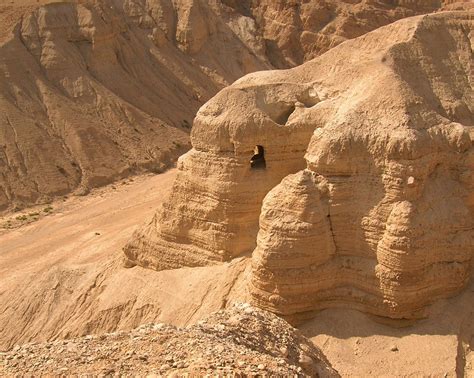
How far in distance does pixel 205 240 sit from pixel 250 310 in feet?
21.4

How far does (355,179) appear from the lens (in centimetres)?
1670

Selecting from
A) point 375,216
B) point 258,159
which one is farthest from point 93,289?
point 375,216

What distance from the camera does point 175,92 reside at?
4797cm

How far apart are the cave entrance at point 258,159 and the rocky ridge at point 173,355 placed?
724 centimetres

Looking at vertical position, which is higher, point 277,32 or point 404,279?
point 277,32

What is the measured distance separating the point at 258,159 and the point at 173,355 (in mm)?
9793

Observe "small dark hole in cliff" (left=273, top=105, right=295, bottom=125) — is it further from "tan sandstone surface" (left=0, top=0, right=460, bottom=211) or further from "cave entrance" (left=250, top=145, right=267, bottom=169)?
"tan sandstone surface" (left=0, top=0, right=460, bottom=211)

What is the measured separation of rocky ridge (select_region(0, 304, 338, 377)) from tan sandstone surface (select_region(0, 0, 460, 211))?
27140mm

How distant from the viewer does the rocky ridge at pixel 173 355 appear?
9.95 metres

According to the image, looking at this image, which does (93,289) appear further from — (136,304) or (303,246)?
(303,246)

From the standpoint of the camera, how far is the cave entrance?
18922 mm

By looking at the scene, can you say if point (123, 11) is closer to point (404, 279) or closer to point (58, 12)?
point (58, 12)

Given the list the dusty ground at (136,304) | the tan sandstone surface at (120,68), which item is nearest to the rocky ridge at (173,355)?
the dusty ground at (136,304)

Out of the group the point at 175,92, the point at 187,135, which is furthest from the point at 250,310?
the point at 175,92
